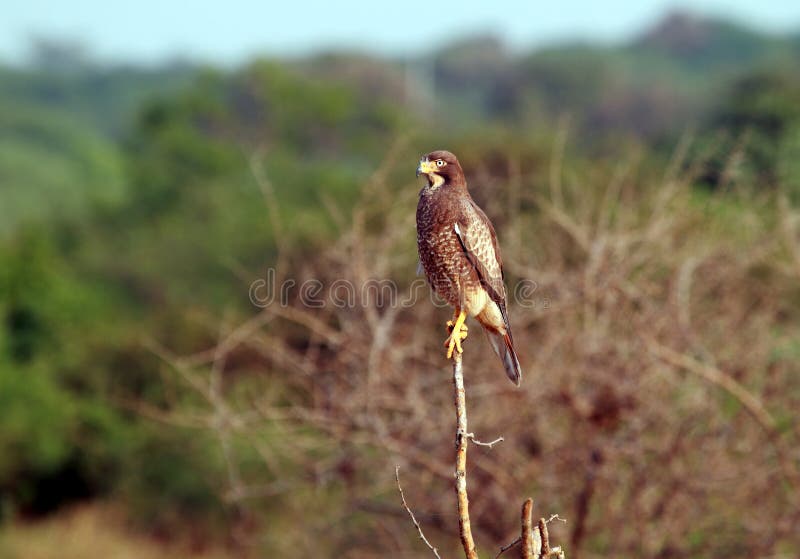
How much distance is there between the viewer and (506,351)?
4.64 meters

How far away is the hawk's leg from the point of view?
14.5 feet

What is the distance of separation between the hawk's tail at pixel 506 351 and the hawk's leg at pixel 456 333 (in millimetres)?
121

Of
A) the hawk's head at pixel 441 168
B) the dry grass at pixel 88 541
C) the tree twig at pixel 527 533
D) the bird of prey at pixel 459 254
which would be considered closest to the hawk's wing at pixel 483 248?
the bird of prey at pixel 459 254

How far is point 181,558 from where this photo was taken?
17250 millimetres

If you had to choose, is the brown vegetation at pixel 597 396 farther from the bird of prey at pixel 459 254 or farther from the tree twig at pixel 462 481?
the tree twig at pixel 462 481

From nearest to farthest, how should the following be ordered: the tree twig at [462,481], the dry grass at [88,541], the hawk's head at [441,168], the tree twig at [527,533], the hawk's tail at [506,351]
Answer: the tree twig at [527,533], the tree twig at [462,481], the hawk's head at [441,168], the hawk's tail at [506,351], the dry grass at [88,541]

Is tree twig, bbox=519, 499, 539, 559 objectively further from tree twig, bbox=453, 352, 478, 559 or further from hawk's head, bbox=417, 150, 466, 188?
hawk's head, bbox=417, 150, 466, 188

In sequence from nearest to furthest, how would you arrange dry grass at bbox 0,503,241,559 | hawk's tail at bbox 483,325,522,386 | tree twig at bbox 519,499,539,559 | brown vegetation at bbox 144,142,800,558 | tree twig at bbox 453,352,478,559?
tree twig at bbox 519,499,539,559, tree twig at bbox 453,352,478,559, hawk's tail at bbox 483,325,522,386, brown vegetation at bbox 144,142,800,558, dry grass at bbox 0,503,241,559

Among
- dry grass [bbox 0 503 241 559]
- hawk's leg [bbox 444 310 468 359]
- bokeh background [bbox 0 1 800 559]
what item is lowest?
dry grass [bbox 0 503 241 559]

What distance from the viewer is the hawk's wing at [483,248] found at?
444 centimetres

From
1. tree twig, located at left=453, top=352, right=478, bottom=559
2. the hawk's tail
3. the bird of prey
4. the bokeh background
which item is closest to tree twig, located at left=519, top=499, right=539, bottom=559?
tree twig, located at left=453, top=352, right=478, bottom=559

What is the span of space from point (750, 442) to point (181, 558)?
10.4 metres

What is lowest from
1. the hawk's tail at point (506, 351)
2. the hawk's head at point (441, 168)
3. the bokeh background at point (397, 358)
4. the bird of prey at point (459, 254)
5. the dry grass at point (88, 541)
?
the dry grass at point (88, 541)

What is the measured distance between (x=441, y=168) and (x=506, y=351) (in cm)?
77
